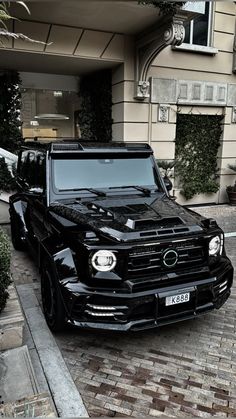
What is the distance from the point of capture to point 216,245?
12.3ft

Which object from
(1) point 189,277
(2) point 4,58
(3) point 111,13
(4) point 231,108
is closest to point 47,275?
(1) point 189,277

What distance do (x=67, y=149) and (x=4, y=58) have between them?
5.30m

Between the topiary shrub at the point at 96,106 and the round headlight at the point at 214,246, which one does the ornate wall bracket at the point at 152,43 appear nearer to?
the topiary shrub at the point at 96,106

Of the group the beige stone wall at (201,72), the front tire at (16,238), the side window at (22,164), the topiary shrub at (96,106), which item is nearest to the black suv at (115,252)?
the side window at (22,164)

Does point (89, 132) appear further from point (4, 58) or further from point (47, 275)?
point (47, 275)

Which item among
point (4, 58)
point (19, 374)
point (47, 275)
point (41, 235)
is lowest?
point (19, 374)

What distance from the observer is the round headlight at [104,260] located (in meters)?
3.23

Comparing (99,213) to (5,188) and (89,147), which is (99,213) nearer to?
(89,147)

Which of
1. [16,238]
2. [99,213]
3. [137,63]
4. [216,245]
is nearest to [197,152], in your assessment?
[137,63]

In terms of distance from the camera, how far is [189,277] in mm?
3496

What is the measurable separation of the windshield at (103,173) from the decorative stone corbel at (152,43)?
13.5 ft

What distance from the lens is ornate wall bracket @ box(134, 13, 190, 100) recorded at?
24.6 feet

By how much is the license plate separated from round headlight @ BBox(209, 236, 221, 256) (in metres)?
0.57

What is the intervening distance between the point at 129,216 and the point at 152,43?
6.22 metres
